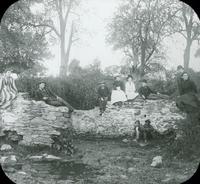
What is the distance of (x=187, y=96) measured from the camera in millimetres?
7766

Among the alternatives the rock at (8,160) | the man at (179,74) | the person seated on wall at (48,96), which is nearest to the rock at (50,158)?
the rock at (8,160)

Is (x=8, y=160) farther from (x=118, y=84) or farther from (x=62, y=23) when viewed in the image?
(x=62, y=23)

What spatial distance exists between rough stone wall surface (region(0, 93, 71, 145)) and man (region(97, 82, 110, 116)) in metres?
1.01

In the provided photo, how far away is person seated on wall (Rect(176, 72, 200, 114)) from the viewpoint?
7.64 metres

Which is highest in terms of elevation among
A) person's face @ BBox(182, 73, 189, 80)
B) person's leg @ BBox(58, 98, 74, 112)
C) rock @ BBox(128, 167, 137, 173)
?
person's face @ BBox(182, 73, 189, 80)

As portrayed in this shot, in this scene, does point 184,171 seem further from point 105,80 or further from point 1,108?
point 1,108

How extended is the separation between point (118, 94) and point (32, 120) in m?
2.04

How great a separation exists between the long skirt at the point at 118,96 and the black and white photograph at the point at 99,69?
0.06 metres

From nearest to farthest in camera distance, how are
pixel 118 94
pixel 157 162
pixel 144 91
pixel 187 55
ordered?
Result: pixel 157 162 < pixel 187 55 < pixel 144 91 < pixel 118 94

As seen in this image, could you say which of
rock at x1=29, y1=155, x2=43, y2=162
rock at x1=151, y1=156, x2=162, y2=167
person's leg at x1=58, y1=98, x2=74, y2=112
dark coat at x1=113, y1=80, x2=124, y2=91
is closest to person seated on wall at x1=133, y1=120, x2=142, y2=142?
rock at x1=151, y1=156, x2=162, y2=167

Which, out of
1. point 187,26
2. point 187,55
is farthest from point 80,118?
point 187,26

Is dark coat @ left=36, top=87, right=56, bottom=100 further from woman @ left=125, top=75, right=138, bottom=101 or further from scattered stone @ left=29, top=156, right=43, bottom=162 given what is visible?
woman @ left=125, top=75, right=138, bottom=101

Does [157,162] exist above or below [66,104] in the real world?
below

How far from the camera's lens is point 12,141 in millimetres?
7613
